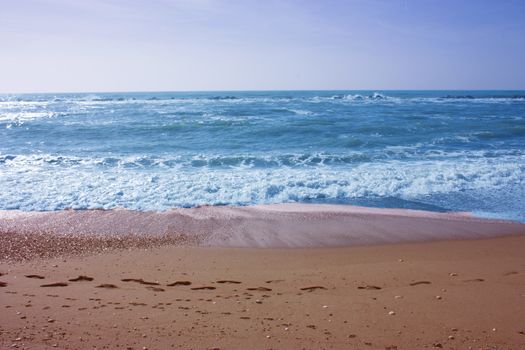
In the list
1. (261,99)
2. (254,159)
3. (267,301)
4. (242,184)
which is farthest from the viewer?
(261,99)

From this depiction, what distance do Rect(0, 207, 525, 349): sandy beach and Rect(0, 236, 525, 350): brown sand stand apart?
1cm

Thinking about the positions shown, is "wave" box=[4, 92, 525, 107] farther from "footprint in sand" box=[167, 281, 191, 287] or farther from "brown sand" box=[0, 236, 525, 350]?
"footprint in sand" box=[167, 281, 191, 287]

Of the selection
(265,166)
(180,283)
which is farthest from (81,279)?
(265,166)

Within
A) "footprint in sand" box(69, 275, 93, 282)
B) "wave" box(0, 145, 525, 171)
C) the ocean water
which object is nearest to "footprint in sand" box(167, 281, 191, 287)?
"footprint in sand" box(69, 275, 93, 282)

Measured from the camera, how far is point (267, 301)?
13.7ft

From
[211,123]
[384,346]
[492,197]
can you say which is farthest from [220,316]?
[211,123]

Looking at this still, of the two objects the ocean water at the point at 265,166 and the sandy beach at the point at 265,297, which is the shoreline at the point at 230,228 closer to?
the sandy beach at the point at 265,297

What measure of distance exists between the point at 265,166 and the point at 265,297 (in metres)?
9.29

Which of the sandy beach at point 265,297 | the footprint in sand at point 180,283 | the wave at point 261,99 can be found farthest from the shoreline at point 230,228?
the wave at point 261,99

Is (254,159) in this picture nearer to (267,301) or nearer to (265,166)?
(265,166)

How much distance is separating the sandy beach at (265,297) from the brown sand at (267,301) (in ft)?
0.04

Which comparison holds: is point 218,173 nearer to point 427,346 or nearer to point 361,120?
point 427,346

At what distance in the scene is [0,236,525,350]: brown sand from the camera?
11.1 ft

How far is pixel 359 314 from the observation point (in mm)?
3842
